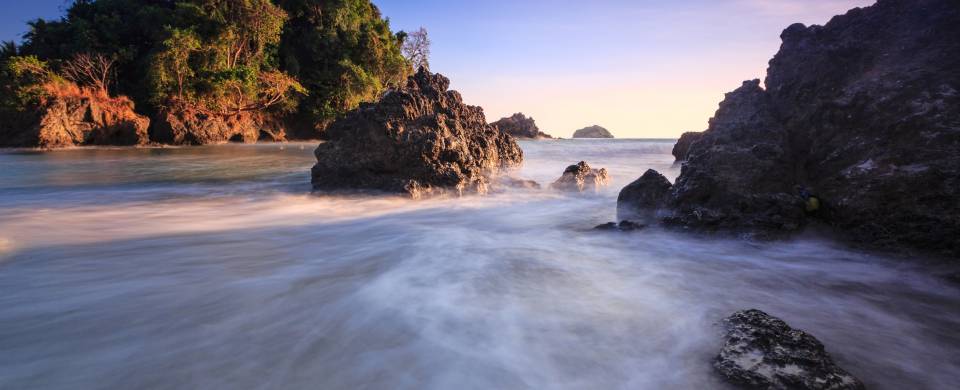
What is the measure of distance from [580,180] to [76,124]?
2347 centimetres

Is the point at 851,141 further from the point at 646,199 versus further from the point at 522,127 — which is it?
the point at 522,127

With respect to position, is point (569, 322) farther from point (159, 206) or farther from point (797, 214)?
point (159, 206)

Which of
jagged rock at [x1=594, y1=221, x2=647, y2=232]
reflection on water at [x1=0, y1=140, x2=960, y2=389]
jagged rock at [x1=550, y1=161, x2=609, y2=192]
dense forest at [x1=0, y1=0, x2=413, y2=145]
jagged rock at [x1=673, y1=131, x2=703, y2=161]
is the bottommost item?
reflection on water at [x1=0, y1=140, x2=960, y2=389]

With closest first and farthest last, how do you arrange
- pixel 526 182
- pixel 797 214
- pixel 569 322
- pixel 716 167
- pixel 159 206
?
1. pixel 569 322
2. pixel 797 214
3. pixel 716 167
4. pixel 159 206
5. pixel 526 182

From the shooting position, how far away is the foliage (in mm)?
22906

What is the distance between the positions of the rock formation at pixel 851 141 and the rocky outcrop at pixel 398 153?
344cm

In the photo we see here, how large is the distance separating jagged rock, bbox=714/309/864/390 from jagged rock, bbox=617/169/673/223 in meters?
2.52

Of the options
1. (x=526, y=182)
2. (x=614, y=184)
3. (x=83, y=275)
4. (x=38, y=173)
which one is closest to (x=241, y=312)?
(x=83, y=275)

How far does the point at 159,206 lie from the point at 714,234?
6636 mm

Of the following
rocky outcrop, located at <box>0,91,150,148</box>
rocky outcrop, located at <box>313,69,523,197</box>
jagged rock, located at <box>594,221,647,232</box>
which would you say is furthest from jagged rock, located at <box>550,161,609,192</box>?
rocky outcrop, located at <box>0,91,150,148</box>

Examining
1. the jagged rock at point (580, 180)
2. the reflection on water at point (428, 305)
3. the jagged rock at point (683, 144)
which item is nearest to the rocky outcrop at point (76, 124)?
the reflection on water at point (428, 305)

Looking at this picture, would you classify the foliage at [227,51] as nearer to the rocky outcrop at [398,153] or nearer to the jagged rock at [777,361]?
the rocky outcrop at [398,153]

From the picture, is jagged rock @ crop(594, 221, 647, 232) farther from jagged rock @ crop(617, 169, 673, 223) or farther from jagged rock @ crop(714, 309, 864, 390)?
jagged rock @ crop(714, 309, 864, 390)

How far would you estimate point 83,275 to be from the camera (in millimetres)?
3082
